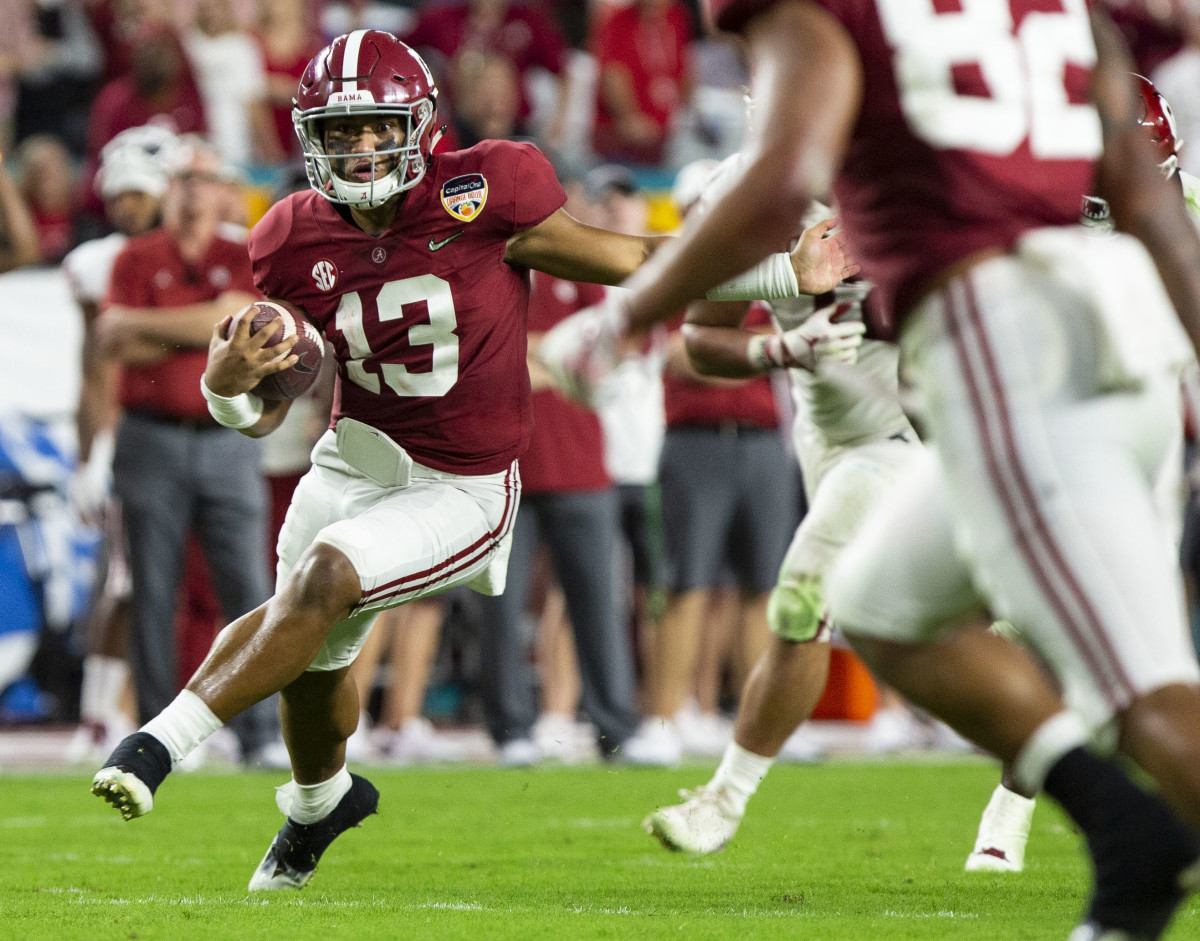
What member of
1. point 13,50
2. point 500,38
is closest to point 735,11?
point 500,38

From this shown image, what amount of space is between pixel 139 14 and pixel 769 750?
7.41 meters

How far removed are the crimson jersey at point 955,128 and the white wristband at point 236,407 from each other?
5.59 feet

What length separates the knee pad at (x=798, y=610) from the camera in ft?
14.3

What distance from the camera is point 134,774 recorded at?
10.6 feet

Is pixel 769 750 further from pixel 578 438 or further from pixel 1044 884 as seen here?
pixel 578 438

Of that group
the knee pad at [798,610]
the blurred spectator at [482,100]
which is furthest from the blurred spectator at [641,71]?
the knee pad at [798,610]

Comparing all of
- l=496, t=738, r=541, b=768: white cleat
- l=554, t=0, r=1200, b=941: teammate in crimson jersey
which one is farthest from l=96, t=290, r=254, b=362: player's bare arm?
l=554, t=0, r=1200, b=941: teammate in crimson jersey

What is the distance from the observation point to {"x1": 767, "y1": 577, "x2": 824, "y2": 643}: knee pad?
436 cm

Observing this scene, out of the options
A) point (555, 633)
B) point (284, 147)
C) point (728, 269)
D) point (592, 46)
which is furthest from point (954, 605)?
point (592, 46)

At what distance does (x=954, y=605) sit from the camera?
2.45 m

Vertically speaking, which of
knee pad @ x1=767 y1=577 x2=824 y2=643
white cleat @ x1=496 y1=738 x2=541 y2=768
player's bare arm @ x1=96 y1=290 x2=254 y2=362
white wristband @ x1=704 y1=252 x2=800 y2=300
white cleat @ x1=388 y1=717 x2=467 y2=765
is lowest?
white cleat @ x1=388 y1=717 x2=467 y2=765

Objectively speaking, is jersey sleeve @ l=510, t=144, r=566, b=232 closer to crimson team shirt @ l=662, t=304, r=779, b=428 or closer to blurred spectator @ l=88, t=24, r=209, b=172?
crimson team shirt @ l=662, t=304, r=779, b=428

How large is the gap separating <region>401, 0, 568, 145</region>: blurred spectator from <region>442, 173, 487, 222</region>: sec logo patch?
6.94 metres

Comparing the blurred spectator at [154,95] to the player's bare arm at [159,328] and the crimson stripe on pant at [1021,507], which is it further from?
the crimson stripe on pant at [1021,507]
